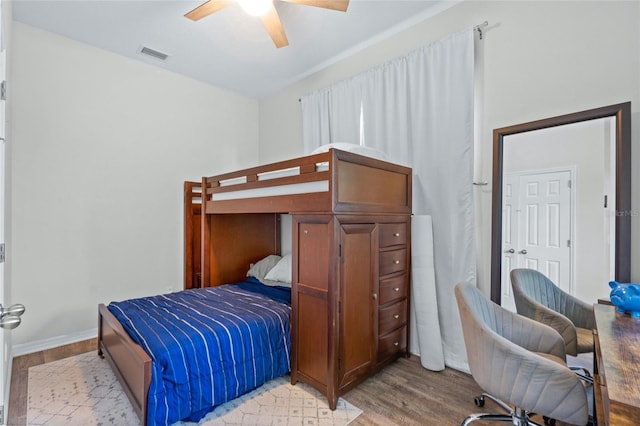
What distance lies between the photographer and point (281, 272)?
Answer: 3.25m

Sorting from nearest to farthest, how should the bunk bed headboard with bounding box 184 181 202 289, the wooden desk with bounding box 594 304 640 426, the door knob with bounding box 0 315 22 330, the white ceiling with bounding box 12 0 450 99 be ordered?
the wooden desk with bounding box 594 304 640 426 < the door knob with bounding box 0 315 22 330 < the white ceiling with bounding box 12 0 450 99 < the bunk bed headboard with bounding box 184 181 202 289

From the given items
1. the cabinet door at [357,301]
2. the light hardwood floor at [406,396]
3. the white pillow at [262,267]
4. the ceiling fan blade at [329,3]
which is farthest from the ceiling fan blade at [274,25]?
the light hardwood floor at [406,396]

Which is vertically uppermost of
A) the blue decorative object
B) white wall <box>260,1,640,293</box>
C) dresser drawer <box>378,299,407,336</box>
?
white wall <box>260,1,640,293</box>

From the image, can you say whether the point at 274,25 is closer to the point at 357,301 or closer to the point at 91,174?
the point at 357,301

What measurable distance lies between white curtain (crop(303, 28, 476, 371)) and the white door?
277 millimetres

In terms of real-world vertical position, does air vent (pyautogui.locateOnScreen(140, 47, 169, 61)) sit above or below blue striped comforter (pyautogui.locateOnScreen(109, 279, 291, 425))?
above

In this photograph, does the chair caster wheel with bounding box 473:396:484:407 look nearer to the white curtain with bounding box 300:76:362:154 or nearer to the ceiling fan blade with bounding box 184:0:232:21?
the white curtain with bounding box 300:76:362:154

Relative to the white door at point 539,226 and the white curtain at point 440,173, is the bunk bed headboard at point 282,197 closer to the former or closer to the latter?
the white curtain at point 440,173

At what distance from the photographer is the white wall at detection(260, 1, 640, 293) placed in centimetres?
184

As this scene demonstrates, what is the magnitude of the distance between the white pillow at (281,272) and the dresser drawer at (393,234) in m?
1.20

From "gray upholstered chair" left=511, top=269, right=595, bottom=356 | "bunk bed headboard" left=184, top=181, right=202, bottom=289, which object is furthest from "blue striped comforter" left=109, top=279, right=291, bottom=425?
"gray upholstered chair" left=511, top=269, right=595, bottom=356

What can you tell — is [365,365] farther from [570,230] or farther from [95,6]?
[95,6]

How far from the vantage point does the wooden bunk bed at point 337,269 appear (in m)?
2.01

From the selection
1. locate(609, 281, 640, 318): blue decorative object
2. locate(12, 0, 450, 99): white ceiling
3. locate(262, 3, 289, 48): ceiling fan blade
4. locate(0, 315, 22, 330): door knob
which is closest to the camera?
locate(0, 315, 22, 330): door knob
